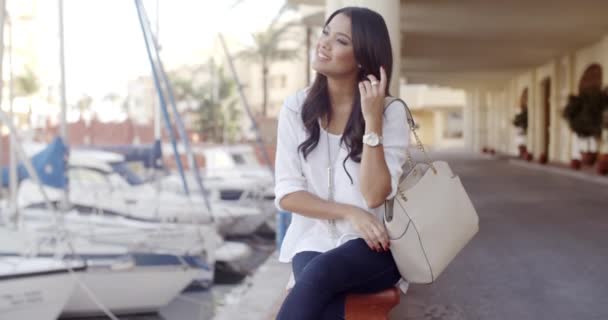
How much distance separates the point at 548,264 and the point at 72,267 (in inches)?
195

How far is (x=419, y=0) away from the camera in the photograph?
1477cm

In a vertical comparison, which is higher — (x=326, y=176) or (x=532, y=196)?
(x=326, y=176)

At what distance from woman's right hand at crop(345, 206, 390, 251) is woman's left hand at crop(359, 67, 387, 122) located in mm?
329

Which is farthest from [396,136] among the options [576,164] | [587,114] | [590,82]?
[590,82]

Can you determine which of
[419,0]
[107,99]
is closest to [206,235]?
[419,0]

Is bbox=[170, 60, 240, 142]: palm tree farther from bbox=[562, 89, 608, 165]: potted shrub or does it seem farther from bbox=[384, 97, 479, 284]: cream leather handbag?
bbox=[384, 97, 479, 284]: cream leather handbag

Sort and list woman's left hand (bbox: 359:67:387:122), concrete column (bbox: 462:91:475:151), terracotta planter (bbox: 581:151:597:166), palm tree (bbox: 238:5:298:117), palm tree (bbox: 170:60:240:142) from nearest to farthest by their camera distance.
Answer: woman's left hand (bbox: 359:67:387:122) < terracotta planter (bbox: 581:151:597:166) < palm tree (bbox: 238:5:298:117) < concrete column (bbox: 462:91:475:151) < palm tree (bbox: 170:60:240:142)

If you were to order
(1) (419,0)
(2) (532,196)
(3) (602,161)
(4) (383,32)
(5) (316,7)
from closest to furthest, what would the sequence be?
(4) (383,32)
(2) (532,196)
(1) (419,0)
(5) (316,7)
(3) (602,161)

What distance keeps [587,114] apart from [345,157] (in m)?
18.9

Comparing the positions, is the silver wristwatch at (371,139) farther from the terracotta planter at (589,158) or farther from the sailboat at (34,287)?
the terracotta planter at (589,158)

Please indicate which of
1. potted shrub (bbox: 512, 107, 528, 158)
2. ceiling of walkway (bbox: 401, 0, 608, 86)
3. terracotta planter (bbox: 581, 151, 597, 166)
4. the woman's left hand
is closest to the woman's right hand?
the woman's left hand

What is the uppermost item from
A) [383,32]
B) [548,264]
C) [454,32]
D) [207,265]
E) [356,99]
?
[454,32]

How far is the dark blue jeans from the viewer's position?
2.28 metres

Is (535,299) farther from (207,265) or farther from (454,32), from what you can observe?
(454,32)
